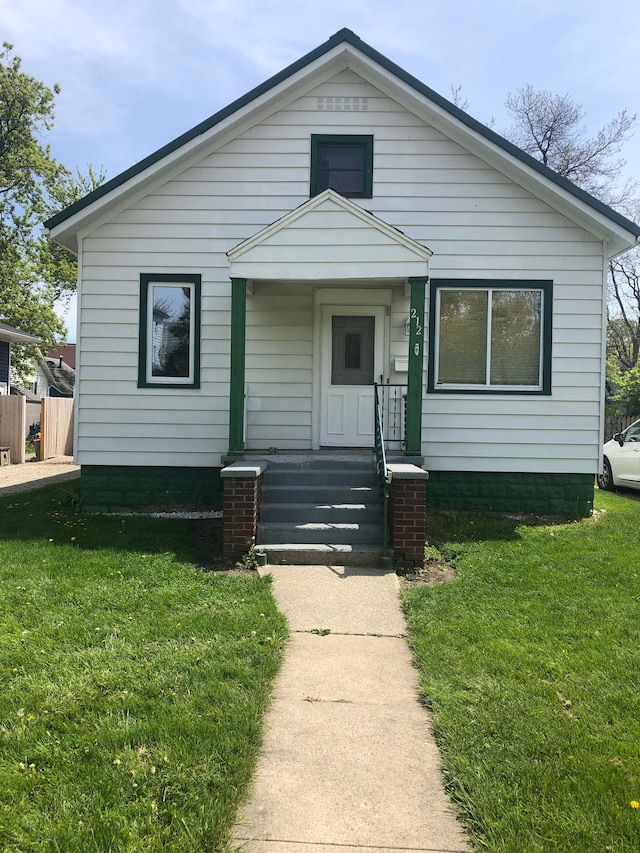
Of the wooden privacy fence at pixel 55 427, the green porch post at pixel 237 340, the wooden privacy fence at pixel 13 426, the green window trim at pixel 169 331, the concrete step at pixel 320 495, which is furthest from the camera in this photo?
the wooden privacy fence at pixel 55 427

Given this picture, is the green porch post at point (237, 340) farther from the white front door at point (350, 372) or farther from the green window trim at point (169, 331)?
the white front door at point (350, 372)

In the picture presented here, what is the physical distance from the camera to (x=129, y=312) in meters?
8.84

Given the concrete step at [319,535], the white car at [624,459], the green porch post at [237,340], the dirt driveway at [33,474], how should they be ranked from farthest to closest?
the dirt driveway at [33,474], the white car at [624,459], the green porch post at [237,340], the concrete step at [319,535]

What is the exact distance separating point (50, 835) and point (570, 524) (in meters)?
7.44

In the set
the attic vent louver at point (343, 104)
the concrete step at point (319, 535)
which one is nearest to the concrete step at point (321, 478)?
the concrete step at point (319, 535)

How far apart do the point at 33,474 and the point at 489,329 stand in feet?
34.1

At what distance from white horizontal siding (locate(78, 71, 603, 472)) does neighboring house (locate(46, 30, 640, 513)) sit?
0.07 feet

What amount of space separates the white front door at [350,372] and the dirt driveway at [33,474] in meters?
5.84

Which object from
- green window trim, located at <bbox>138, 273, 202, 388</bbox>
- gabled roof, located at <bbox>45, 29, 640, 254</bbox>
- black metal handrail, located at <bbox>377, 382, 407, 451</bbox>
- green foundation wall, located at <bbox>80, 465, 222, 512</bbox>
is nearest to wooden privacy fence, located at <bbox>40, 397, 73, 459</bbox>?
green foundation wall, located at <bbox>80, 465, 222, 512</bbox>

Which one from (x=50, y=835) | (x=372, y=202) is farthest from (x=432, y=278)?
(x=50, y=835)

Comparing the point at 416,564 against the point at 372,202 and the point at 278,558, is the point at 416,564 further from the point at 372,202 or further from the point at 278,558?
the point at 372,202

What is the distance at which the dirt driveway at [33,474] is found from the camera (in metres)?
11.7

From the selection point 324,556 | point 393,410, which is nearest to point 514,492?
point 393,410

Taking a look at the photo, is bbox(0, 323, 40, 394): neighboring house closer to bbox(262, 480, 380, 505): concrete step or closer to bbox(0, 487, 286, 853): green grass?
bbox(0, 487, 286, 853): green grass
